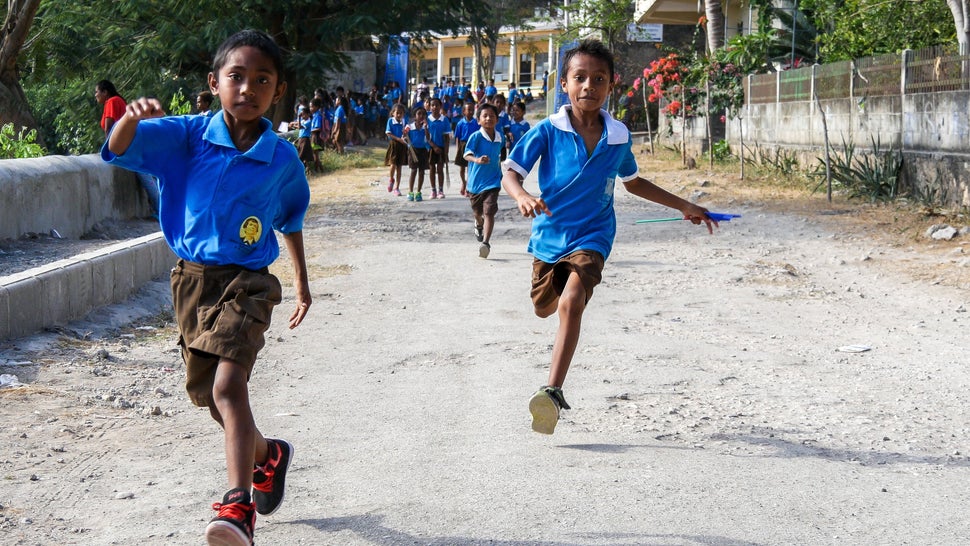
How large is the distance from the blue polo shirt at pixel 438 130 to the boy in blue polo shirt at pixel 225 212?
15444mm

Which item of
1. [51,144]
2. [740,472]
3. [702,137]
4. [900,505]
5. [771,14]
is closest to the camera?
[900,505]

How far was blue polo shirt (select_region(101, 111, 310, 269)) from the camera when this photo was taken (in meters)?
3.79

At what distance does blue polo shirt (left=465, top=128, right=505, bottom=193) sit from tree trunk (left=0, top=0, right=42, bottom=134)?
23.7ft

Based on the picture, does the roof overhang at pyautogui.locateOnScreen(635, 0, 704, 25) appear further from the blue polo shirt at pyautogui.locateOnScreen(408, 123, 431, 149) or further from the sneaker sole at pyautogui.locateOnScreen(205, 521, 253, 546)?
the sneaker sole at pyautogui.locateOnScreen(205, 521, 253, 546)

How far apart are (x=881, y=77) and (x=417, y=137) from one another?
735cm

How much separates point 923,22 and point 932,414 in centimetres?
1449

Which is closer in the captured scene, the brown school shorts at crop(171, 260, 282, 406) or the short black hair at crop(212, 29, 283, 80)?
the brown school shorts at crop(171, 260, 282, 406)

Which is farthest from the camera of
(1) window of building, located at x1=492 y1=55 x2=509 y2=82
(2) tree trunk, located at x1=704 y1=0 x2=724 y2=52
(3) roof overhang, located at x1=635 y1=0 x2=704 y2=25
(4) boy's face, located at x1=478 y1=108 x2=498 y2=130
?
(1) window of building, located at x1=492 y1=55 x2=509 y2=82

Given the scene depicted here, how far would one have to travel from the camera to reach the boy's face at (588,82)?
5480 millimetres

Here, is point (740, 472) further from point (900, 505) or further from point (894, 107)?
point (894, 107)

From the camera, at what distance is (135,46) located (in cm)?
2194

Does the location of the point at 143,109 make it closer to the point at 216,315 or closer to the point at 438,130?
the point at 216,315

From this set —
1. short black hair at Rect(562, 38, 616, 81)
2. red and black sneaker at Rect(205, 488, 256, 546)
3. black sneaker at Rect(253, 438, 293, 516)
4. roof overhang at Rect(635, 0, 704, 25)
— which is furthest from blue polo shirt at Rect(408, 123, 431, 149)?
roof overhang at Rect(635, 0, 704, 25)

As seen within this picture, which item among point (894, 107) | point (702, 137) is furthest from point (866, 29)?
point (702, 137)
